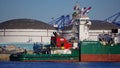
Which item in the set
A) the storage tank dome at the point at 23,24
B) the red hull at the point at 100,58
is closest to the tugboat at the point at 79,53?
the red hull at the point at 100,58

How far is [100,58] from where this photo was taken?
7950cm

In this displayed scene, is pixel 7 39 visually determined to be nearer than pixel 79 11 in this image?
No

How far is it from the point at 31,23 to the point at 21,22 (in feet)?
8.79

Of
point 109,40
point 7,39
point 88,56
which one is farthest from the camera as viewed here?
point 7,39

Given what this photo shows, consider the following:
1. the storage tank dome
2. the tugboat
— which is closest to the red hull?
the tugboat

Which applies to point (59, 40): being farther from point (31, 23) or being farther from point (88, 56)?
point (31, 23)

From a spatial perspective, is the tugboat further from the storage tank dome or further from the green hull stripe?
the storage tank dome

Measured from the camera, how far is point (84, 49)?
7950cm

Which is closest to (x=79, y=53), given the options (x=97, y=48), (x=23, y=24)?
(x=97, y=48)

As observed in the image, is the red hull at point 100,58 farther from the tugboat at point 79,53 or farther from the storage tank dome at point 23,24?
the storage tank dome at point 23,24

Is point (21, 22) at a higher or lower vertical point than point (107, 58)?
higher

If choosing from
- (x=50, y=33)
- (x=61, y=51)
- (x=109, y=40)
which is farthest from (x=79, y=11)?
(x=50, y=33)

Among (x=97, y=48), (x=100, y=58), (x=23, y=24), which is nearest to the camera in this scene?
(x=97, y=48)

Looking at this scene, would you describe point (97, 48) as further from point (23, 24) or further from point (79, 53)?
point (23, 24)
